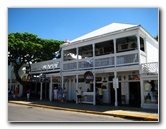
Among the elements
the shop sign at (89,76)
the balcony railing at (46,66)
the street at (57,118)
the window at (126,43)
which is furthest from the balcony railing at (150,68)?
the balcony railing at (46,66)

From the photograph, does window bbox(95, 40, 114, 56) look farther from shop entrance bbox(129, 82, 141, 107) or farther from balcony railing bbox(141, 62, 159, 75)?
balcony railing bbox(141, 62, 159, 75)

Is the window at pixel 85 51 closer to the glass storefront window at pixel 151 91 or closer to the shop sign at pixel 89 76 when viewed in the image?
the shop sign at pixel 89 76

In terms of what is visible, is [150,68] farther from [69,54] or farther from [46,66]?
[46,66]

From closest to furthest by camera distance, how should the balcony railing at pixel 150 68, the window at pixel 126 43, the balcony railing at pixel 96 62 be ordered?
the balcony railing at pixel 150 68
the balcony railing at pixel 96 62
the window at pixel 126 43

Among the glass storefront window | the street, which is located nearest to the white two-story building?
the glass storefront window

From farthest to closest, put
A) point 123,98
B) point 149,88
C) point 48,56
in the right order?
1. point 48,56
2. point 123,98
3. point 149,88

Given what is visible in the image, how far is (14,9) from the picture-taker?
9.08 m

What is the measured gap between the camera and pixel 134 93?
15.5m

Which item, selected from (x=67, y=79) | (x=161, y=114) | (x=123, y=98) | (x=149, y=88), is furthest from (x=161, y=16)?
(x=67, y=79)

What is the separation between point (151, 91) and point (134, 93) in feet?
9.12

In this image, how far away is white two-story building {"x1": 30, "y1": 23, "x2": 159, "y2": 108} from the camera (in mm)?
12977

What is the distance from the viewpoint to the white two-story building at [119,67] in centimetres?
1298
